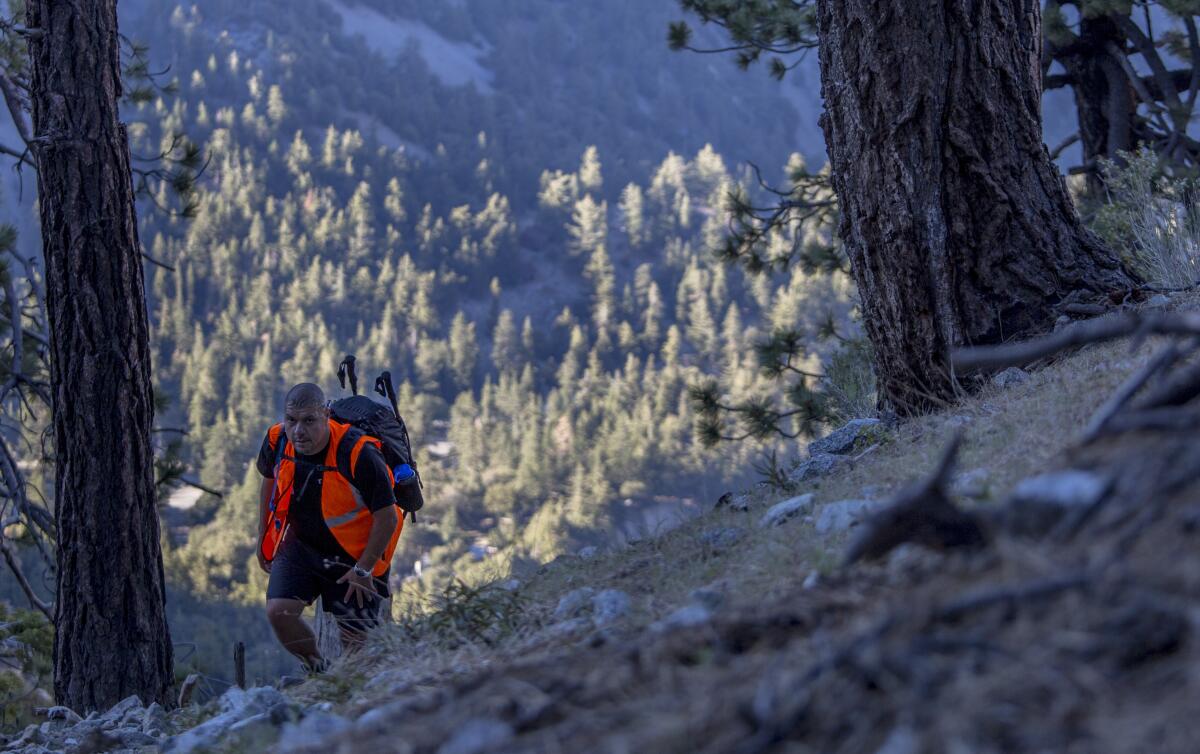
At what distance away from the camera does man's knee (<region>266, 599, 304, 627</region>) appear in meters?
4.93

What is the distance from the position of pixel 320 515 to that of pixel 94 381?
4.46 feet

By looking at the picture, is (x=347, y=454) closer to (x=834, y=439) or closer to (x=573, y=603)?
(x=834, y=439)

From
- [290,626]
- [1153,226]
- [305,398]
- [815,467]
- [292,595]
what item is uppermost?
[1153,226]

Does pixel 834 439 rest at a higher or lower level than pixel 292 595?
higher

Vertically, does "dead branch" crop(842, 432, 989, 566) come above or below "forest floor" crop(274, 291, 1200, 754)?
above

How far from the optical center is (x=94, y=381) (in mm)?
5484

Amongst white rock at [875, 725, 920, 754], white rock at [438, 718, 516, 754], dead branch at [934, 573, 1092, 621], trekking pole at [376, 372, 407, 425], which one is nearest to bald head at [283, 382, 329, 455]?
trekking pole at [376, 372, 407, 425]

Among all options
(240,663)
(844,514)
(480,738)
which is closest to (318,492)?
(240,663)

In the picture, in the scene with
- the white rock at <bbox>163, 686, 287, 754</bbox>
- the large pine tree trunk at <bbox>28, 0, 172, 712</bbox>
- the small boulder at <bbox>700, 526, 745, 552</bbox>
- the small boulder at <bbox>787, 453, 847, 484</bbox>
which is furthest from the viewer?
the large pine tree trunk at <bbox>28, 0, 172, 712</bbox>

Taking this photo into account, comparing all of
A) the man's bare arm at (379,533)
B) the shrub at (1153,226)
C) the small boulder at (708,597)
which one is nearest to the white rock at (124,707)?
the man's bare arm at (379,533)

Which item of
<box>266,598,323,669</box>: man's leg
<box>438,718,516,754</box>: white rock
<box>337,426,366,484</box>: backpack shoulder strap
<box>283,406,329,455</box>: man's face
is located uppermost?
<box>283,406,329,455</box>: man's face

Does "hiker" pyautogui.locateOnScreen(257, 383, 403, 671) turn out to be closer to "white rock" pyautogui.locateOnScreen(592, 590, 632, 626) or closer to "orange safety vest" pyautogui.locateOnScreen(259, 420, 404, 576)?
"orange safety vest" pyautogui.locateOnScreen(259, 420, 404, 576)

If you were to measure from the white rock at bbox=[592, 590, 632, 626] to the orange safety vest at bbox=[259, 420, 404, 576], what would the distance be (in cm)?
228

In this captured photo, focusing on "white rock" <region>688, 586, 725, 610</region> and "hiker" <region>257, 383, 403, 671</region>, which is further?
"hiker" <region>257, 383, 403, 671</region>
